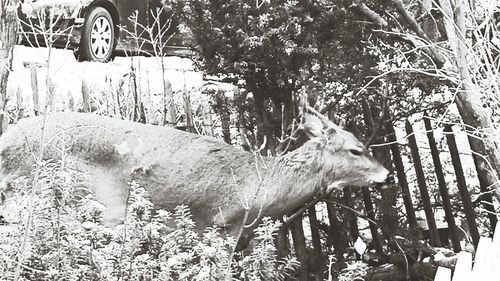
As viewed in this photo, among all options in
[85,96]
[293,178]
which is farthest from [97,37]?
[293,178]

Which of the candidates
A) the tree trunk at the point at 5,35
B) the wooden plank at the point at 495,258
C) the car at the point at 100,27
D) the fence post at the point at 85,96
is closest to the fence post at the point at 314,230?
the fence post at the point at 85,96

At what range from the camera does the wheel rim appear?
11945 millimetres

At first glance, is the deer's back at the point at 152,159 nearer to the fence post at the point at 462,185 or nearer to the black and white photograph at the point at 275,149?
the black and white photograph at the point at 275,149

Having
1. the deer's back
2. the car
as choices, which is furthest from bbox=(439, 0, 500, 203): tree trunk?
the car

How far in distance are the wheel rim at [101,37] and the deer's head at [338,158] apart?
6201 mm

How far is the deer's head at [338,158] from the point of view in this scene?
6289 mm

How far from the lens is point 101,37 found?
12.2 m

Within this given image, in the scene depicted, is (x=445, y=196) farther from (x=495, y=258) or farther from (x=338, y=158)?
(x=495, y=258)

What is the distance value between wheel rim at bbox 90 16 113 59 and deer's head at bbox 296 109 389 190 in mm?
6201

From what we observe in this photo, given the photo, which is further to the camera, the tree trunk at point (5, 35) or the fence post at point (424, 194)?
the fence post at point (424, 194)

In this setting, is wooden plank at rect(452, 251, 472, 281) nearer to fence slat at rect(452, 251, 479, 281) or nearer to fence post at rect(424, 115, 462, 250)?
fence slat at rect(452, 251, 479, 281)

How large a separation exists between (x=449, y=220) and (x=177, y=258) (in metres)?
3.61

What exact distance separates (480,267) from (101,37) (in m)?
9.41

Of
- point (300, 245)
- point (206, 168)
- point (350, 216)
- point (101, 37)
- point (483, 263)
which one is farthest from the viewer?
point (101, 37)
